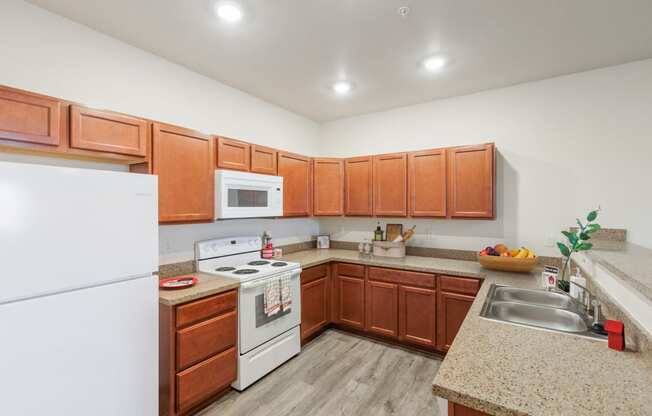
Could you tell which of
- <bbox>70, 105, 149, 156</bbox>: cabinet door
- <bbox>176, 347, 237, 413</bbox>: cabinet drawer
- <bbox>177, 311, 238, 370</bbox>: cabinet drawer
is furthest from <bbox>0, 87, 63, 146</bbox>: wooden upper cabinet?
<bbox>176, 347, 237, 413</bbox>: cabinet drawer

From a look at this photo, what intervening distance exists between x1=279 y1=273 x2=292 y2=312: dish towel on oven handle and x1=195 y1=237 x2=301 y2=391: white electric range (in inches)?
1.1

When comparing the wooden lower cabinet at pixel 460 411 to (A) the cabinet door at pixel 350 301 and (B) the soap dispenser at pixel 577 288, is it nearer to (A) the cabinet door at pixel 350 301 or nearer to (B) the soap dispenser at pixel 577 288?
(B) the soap dispenser at pixel 577 288

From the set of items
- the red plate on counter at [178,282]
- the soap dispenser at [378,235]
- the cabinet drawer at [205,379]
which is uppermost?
the soap dispenser at [378,235]

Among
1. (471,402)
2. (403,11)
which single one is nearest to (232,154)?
(403,11)

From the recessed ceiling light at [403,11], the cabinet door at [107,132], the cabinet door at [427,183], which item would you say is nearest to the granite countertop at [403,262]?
the cabinet door at [427,183]

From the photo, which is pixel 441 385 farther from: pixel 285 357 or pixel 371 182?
pixel 371 182

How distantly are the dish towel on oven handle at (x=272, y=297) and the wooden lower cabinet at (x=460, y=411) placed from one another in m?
1.75

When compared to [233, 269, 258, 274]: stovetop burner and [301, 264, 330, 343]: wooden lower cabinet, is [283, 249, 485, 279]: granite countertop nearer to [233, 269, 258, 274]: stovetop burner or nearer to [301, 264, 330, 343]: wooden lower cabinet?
[301, 264, 330, 343]: wooden lower cabinet

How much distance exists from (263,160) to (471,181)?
210 centimetres

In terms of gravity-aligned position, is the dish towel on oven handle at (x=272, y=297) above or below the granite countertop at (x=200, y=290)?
below

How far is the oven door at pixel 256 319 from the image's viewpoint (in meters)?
2.33

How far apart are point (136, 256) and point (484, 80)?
10.8 ft

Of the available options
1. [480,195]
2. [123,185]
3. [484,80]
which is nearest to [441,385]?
[123,185]

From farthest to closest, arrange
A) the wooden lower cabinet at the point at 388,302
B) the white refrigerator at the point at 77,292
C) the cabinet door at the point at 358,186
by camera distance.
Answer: the cabinet door at the point at 358,186 → the wooden lower cabinet at the point at 388,302 → the white refrigerator at the point at 77,292
